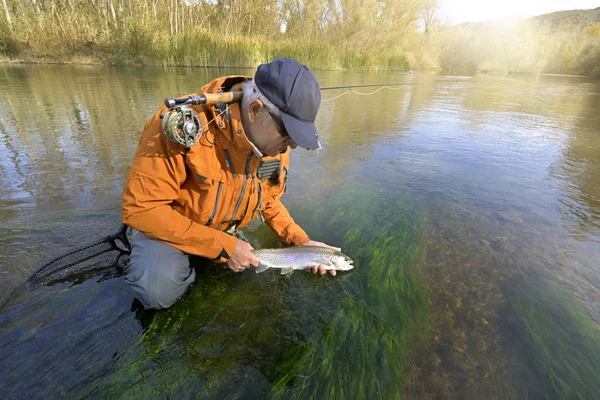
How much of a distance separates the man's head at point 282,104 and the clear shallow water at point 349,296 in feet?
4.68

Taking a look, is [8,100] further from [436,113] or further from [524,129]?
[524,129]

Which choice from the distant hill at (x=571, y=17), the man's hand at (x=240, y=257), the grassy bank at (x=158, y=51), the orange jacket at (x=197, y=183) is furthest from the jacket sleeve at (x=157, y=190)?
the distant hill at (x=571, y=17)

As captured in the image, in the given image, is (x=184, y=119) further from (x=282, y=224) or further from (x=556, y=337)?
(x=556, y=337)

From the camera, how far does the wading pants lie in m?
2.25

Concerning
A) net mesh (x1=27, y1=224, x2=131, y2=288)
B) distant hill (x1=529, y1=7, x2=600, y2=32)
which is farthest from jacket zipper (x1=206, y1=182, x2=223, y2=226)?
distant hill (x1=529, y1=7, x2=600, y2=32)

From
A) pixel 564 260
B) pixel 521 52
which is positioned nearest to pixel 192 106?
pixel 564 260

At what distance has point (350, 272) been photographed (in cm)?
311

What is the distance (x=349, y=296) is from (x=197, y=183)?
163cm

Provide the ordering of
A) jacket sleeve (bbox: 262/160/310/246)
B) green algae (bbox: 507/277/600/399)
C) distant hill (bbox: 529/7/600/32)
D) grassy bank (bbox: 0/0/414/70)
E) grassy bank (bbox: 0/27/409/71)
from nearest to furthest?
1. green algae (bbox: 507/277/600/399)
2. jacket sleeve (bbox: 262/160/310/246)
3. grassy bank (bbox: 0/0/414/70)
4. grassy bank (bbox: 0/27/409/71)
5. distant hill (bbox: 529/7/600/32)

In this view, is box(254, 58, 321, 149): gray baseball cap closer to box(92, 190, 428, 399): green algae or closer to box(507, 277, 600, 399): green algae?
box(92, 190, 428, 399): green algae

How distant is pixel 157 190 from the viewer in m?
2.08

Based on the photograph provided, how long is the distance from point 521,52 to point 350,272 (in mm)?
45056

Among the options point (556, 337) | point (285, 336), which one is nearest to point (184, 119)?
point (285, 336)

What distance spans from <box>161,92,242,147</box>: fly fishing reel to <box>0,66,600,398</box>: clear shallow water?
4.54 feet
